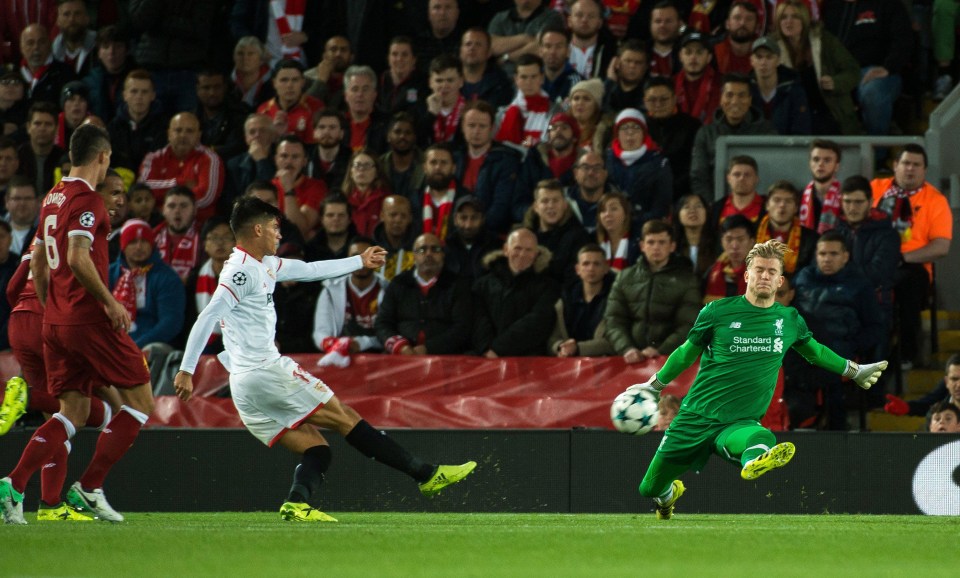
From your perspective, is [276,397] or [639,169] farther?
[639,169]

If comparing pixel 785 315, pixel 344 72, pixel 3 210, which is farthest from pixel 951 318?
pixel 3 210

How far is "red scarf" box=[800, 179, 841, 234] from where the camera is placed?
12.0 m

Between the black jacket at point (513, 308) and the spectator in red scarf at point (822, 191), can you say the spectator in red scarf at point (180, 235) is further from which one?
the spectator in red scarf at point (822, 191)

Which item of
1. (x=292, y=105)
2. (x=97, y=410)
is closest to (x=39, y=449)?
(x=97, y=410)

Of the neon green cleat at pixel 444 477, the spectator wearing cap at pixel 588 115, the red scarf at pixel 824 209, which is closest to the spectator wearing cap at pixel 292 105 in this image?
the spectator wearing cap at pixel 588 115

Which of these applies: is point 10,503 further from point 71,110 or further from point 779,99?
point 779,99

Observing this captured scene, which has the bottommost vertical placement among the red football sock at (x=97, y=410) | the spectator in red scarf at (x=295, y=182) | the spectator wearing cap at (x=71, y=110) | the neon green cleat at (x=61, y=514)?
the neon green cleat at (x=61, y=514)

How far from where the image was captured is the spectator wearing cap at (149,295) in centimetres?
1240

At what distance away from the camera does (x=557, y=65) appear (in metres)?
13.8

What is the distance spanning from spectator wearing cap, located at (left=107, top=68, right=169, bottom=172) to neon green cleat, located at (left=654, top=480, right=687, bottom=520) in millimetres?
7485

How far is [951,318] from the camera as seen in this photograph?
42.8ft

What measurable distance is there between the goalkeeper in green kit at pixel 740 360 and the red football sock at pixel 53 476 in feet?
10.8

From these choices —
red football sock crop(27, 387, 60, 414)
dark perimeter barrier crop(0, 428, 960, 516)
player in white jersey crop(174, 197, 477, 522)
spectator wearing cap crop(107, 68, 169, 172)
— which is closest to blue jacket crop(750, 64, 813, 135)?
dark perimeter barrier crop(0, 428, 960, 516)

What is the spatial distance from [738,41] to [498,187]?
266 centimetres
